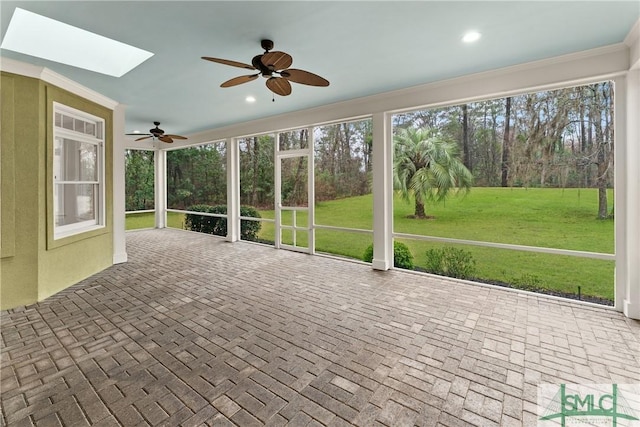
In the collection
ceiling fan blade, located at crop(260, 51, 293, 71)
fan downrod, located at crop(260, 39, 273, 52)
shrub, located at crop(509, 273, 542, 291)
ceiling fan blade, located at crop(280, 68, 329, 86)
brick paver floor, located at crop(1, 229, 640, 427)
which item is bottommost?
brick paver floor, located at crop(1, 229, 640, 427)

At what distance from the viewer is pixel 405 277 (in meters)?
4.56

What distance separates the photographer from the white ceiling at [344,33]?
244 cm

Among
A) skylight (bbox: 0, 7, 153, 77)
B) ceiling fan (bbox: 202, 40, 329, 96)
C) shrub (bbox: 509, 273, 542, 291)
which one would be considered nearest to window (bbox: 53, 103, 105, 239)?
skylight (bbox: 0, 7, 153, 77)

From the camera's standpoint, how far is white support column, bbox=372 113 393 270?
493 cm

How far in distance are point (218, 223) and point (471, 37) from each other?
7.63 m

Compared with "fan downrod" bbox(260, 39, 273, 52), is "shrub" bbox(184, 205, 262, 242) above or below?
below

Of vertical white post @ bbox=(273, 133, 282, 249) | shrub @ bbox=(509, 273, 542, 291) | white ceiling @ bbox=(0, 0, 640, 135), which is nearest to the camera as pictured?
white ceiling @ bbox=(0, 0, 640, 135)

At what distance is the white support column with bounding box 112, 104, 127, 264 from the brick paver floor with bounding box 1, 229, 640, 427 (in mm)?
1263

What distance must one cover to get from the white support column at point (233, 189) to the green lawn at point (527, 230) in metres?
3.77

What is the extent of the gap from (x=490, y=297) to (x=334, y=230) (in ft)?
9.54

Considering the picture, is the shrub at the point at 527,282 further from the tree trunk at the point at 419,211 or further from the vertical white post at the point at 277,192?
the vertical white post at the point at 277,192

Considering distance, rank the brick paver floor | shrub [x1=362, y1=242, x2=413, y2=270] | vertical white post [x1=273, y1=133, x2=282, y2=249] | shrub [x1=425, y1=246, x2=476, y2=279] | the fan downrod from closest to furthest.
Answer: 1. the brick paver floor
2. the fan downrod
3. shrub [x1=425, y1=246, x2=476, y2=279]
4. shrub [x1=362, y1=242, x2=413, y2=270]
5. vertical white post [x1=273, y1=133, x2=282, y2=249]

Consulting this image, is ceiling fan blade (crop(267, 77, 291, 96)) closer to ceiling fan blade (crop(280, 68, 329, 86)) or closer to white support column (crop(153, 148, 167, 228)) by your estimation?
ceiling fan blade (crop(280, 68, 329, 86))

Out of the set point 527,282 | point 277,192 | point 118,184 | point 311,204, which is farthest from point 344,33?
point 118,184
